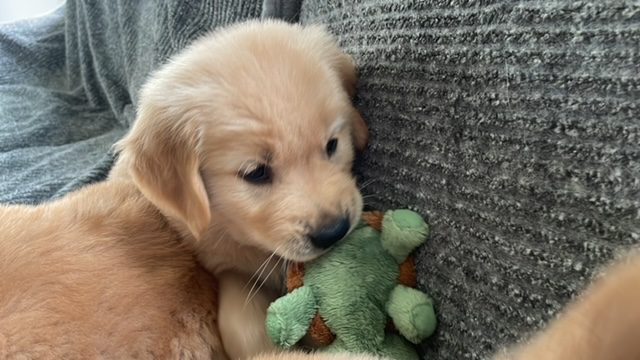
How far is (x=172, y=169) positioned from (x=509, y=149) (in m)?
0.63

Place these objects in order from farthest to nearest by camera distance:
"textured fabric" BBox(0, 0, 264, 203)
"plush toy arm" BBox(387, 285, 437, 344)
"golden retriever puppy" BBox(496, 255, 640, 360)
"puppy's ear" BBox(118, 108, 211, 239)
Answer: "textured fabric" BBox(0, 0, 264, 203) < "puppy's ear" BBox(118, 108, 211, 239) < "plush toy arm" BBox(387, 285, 437, 344) < "golden retriever puppy" BBox(496, 255, 640, 360)

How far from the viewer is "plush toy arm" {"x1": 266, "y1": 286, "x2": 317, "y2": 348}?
38.8 inches

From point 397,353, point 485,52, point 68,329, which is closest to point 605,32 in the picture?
point 485,52

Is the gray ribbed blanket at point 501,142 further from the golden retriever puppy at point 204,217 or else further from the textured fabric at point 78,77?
the textured fabric at point 78,77

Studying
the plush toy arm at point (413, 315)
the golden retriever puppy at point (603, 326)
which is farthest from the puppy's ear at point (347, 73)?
the golden retriever puppy at point (603, 326)

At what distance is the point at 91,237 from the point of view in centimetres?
117

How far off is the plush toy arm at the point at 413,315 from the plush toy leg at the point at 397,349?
2cm

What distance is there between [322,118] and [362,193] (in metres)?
0.16

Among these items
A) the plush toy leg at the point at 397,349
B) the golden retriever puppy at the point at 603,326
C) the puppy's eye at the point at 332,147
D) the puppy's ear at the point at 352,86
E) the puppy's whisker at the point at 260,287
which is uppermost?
the golden retriever puppy at the point at 603,326

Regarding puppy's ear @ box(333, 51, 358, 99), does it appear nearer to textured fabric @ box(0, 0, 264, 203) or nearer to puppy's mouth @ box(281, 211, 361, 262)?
puppy's mouth @ box(281, 211, 361, 262)

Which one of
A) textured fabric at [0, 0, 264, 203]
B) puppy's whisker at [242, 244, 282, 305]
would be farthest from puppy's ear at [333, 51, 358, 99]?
textured fabric at [0, 0, 264, 203]

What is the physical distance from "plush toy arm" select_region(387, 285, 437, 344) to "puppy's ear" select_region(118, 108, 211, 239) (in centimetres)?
39

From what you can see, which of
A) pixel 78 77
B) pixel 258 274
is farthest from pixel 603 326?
pixel 78 77

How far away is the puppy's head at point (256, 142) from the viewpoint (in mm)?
1107
